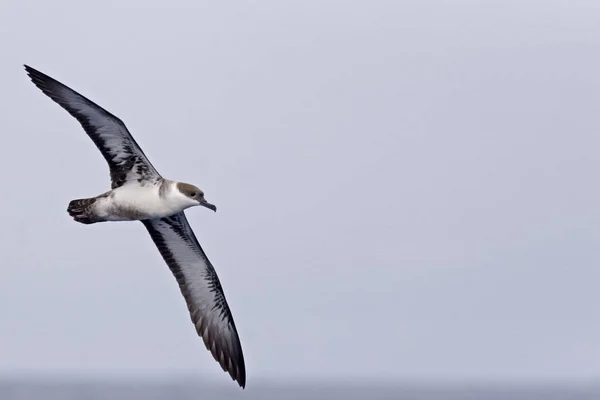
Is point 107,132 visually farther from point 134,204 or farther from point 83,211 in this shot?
point 83,211

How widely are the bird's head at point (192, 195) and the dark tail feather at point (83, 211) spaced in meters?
1.64

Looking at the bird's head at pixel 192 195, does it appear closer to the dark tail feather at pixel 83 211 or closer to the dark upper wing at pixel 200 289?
the dark tail feather at pixel 83 211

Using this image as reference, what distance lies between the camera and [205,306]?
2533 cm

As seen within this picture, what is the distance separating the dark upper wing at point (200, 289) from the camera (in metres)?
→ 24.1

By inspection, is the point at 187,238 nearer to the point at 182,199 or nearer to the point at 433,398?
the point at 182,199

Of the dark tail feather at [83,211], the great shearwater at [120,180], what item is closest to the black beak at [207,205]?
the great shearwater at [120,180]

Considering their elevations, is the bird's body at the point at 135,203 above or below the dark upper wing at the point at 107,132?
below


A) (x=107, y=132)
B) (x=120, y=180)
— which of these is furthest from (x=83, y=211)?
(x=107, y=132)

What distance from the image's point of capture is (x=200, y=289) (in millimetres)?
25094

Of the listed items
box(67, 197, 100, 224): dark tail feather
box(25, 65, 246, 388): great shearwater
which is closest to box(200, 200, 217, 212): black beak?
box(25, 65, 246, 388): great shearwater

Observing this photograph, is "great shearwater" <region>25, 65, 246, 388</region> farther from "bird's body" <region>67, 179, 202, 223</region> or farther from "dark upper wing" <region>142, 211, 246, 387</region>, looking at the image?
"dark upper wing" <region>142, 211, 246, 387</region>

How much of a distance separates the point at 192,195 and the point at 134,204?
3.44 feet

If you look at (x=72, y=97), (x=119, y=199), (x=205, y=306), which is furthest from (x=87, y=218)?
(x=205, y=306)

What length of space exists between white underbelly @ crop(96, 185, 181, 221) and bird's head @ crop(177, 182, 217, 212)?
0.34m
